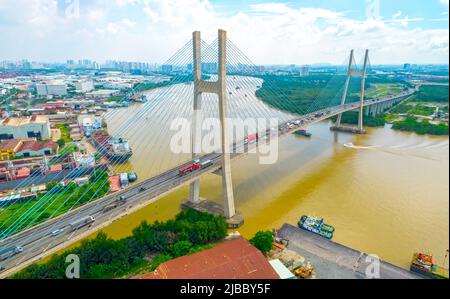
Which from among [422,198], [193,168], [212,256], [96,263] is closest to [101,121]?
[193,168]

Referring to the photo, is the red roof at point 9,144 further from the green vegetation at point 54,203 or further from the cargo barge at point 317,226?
the cargo barge at point 317,226

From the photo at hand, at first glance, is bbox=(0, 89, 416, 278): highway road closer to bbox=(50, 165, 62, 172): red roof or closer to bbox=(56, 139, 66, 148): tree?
bbox=(50, 165, 62, 172): red roof

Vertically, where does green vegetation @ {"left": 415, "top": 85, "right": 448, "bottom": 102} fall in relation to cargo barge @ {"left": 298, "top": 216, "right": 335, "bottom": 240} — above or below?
above

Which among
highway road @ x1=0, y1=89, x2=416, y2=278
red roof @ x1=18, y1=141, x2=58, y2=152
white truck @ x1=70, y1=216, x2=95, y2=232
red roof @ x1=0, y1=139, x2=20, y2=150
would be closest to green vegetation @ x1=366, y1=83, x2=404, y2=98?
highway road @ x1=0, y1=89, x2=416, y2=278

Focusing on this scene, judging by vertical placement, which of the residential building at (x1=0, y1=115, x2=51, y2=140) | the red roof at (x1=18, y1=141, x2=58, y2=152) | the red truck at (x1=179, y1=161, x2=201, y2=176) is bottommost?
the red truck at (x1=179, y1=161, x2=201, y2=176)

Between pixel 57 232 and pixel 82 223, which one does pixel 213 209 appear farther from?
pixel 57 232
